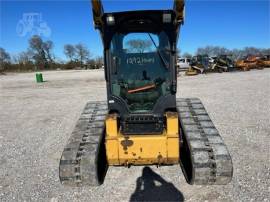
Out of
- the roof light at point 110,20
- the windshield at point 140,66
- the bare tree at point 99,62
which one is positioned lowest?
the bare tree at point 99,62

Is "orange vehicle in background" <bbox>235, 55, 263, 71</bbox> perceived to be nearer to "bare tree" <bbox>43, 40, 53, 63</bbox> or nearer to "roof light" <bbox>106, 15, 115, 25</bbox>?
"roof light" <bbox>106, 15, 115, 25</bbox>

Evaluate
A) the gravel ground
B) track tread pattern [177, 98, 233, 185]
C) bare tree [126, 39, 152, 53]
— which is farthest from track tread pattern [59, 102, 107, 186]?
bare tree [126, 39, 152, 53]

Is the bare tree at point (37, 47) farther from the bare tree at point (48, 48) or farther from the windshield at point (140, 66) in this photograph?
the windshield at point (140, 66)

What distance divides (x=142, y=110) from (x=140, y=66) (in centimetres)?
82

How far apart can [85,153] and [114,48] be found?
1980mm

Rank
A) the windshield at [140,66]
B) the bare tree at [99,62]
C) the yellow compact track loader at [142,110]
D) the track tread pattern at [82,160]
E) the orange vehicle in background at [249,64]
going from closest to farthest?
the yellow compact track loader at [142,110] → the track tread pattern at [82,160] → the windshield at [140,66] → the orange vehicle in background at [249,64] → the bare tree at [99,62]

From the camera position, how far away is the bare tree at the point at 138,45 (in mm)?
5309

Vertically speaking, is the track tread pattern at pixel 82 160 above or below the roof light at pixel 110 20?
below

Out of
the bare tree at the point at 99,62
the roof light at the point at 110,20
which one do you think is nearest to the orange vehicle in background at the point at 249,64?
the roof light at the point at 110,20

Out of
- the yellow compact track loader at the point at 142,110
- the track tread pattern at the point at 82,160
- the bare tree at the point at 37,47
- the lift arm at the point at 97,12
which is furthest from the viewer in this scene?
the bare tree at the point at 37,47

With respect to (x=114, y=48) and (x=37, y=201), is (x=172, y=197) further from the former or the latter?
(x=114, y=48)

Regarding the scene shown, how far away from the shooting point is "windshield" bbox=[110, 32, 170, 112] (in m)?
5.23

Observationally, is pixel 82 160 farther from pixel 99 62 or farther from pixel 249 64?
pixel 99 62

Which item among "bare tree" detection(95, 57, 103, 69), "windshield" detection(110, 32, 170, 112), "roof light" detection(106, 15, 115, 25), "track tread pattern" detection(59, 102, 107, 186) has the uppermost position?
"roof light" detection(106, 15, 115, 25)
